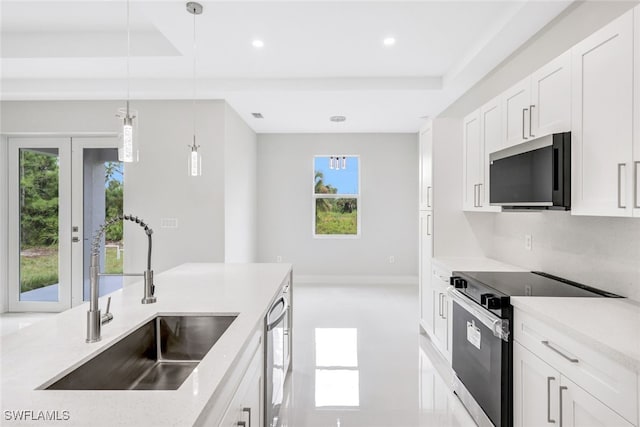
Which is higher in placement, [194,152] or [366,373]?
[194,152]

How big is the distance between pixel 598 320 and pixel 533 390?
17.9 inches

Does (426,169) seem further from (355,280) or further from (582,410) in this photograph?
(355,280)

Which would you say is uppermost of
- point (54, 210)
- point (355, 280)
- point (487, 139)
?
point (487, 139)

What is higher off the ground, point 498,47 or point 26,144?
point 498,47

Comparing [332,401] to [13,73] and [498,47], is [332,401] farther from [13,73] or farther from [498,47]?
[13,73]

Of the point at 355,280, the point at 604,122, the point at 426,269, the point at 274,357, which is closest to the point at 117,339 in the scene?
the point at 274,357

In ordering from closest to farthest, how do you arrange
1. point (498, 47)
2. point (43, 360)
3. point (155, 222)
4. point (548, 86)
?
point (43, 360) → point (548, 86) → point (498, 47) → point (155, 222)

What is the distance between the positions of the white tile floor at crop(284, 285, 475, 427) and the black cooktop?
35.8 inches

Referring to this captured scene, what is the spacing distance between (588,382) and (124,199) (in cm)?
447

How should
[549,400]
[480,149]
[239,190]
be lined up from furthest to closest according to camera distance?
[239,190]
[480,149]
[549,400]

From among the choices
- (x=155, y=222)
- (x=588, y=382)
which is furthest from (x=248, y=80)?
(x=588, y=382)

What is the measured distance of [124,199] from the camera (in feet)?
13.8

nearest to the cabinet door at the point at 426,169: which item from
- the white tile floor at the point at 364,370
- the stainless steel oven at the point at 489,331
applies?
the stainless steel oven at the point at 489,331

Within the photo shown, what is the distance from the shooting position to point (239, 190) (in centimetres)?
504
